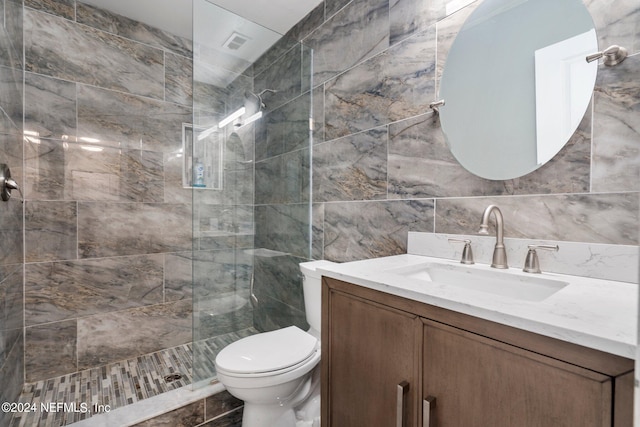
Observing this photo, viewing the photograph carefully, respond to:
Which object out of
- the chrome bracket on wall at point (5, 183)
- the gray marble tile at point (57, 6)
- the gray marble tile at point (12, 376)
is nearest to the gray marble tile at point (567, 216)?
the chrome bracket on wall at point (5, 183)

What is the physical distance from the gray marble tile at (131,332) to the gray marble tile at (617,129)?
2.74 m

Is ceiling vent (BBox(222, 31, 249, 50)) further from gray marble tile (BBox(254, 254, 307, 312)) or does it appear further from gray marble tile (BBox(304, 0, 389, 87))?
gray marble tile (BBox(254, 254, 307, 312))

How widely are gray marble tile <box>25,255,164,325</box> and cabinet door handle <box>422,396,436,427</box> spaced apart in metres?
2.30

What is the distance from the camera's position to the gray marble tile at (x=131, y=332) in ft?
6.89

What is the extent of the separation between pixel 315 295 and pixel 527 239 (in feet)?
3.55

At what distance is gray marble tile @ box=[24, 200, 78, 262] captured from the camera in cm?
192

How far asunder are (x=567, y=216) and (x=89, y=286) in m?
2.80

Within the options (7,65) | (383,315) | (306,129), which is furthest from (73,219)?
(383,315)

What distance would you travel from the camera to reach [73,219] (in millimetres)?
2070

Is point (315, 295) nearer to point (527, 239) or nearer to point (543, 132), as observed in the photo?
point (527, 239)

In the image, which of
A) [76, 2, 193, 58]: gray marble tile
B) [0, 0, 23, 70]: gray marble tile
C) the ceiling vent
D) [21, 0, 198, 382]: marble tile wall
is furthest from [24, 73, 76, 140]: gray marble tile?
the ceiling vent

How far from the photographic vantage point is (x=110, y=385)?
1.90m

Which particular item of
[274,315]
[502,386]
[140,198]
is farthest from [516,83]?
[140,198]

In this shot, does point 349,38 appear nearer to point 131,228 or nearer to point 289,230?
point 289,230
